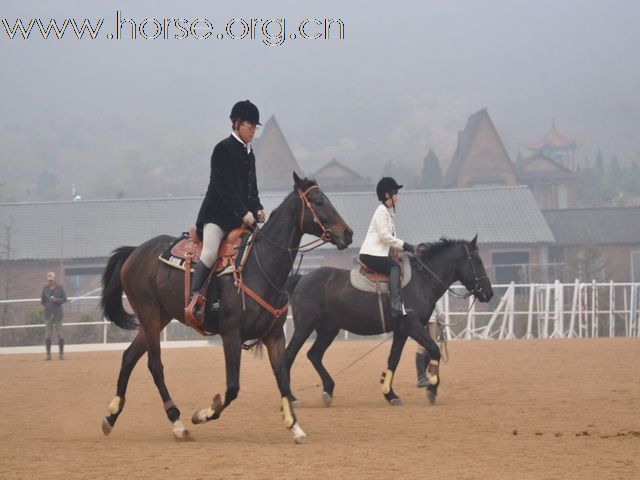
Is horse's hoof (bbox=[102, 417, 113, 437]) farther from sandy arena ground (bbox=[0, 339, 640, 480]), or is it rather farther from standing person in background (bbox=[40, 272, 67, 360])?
standing person in background (bbox=[40, 272, 67, 360])

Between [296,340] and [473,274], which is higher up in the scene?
[473,274]

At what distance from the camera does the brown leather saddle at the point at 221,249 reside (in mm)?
10484

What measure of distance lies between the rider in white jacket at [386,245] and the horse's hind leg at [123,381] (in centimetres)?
404

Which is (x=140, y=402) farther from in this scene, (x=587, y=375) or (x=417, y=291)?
(x=587, y=375)

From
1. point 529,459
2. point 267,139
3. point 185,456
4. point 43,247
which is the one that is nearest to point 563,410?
point 529,459

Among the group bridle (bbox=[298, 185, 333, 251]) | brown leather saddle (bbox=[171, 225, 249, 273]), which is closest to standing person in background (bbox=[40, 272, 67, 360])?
brown leather saddle (bbox=[171, 225, 249, 273])

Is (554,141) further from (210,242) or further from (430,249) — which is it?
(210,242)

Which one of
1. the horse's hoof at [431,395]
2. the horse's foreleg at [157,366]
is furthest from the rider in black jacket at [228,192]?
the horse's hoof at [431,395]

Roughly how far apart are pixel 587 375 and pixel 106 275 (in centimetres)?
968

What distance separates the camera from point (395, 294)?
46.3 feet

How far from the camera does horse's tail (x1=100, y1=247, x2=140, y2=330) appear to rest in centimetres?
1195

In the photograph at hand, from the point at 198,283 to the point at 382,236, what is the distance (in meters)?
4.38

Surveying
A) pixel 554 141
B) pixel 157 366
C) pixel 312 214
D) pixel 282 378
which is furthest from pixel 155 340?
pixel 554 141

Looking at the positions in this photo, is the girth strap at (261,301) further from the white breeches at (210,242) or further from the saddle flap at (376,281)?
the saddle flap at (376,281)
